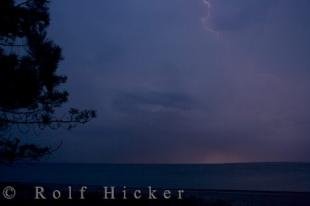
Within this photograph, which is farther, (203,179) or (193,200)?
(203,179)

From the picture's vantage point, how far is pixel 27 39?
14.9m

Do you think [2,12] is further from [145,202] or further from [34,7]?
[145,202]

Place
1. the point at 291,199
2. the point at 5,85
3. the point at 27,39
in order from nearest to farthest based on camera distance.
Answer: the point at 5,85
the point at 27,39
the point at 291,199

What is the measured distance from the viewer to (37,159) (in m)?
15.1

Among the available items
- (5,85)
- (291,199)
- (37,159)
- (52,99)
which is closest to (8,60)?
(5,85)

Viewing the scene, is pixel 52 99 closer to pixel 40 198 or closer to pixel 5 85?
pixel 5 85

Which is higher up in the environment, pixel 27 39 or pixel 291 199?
pixel 27 39

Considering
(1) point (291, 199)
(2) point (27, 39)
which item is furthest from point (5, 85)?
(1) point (291, 199)

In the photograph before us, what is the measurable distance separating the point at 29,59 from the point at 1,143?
8.04 feet

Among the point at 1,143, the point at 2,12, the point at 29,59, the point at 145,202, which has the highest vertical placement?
the point at 2,12

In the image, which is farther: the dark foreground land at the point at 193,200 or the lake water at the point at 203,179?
the lake water at the point at 203,179

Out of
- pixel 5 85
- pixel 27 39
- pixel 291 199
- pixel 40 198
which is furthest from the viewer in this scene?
pixel 291 199

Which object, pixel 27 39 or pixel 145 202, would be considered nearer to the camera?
pixel 27 39

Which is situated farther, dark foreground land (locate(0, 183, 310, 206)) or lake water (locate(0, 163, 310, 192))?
lake water (locate(0, 163, 310, 192))
